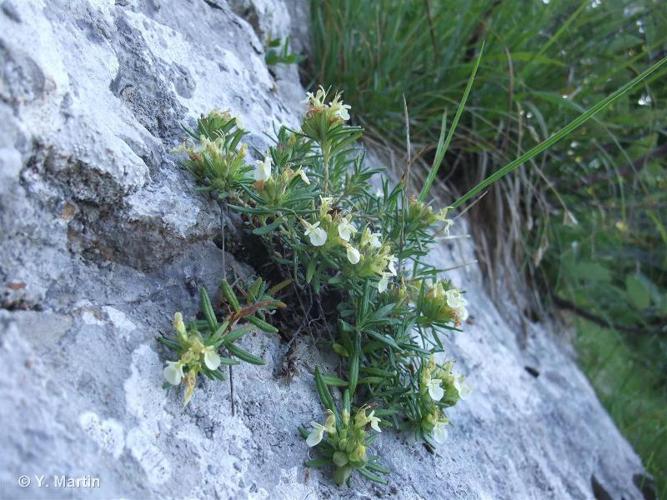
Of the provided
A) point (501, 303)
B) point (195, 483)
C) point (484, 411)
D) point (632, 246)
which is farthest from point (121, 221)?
point (632, 246)

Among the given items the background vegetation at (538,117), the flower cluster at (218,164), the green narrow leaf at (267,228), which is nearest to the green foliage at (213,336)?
the green narrow leaf at (267,228)

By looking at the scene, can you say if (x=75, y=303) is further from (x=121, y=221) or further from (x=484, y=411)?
(x=484, y=411)

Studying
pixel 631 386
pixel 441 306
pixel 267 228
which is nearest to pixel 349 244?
pixel 267 228

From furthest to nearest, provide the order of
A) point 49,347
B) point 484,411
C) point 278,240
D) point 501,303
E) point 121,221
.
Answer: point 501,303 < point 484,411 < point 278,240 < point 121,221 < point 49,347

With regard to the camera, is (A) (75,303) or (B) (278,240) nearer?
(A) (75,303)

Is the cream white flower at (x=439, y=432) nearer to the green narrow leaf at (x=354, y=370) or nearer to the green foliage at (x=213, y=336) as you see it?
the green narrow leaf at (x=354, y=370)

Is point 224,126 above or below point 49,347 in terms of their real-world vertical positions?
above

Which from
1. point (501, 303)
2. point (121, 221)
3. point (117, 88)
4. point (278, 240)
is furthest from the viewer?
point (501, 303)

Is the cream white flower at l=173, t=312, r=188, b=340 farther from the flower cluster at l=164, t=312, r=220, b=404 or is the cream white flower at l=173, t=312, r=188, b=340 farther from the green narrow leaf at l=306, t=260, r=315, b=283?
the green narrow leaf at l=306, t=260, r=315, b=283
